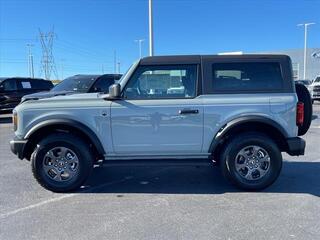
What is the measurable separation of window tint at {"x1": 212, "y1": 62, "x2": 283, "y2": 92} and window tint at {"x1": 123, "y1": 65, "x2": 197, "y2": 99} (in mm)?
370

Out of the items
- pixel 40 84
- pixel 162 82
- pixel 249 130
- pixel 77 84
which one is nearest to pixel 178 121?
pixel 162 82

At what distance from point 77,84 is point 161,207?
716 cm

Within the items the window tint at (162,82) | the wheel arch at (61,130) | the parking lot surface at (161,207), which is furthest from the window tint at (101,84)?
the window tint at (162,82)

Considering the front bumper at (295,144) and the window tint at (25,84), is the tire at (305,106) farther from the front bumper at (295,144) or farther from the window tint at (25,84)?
the window tint at (25,84)

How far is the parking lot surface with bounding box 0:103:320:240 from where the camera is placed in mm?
3580

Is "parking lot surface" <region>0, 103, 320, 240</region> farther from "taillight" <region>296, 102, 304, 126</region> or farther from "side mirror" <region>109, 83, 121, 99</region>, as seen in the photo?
"side mirror" <region>109, 83, 121, 99</region>

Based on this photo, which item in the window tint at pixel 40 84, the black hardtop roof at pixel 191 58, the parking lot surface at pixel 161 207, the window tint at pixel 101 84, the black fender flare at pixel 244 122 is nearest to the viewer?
the parking lot surface at pixel 161 207

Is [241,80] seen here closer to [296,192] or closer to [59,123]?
[296,192]

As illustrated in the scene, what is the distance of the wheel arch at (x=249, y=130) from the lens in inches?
183

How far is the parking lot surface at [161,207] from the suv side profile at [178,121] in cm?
41

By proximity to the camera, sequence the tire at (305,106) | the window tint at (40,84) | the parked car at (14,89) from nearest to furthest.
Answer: the tire at (305,106) → the parked car at (14,89) → the window tint at (40,84)

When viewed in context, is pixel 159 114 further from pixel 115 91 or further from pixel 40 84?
pixel 40 84

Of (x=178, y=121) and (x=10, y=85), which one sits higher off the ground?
(x=10, y=85)

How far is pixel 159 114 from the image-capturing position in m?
4.72
